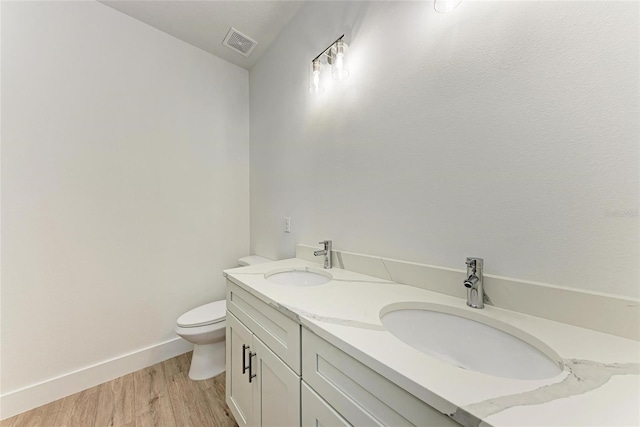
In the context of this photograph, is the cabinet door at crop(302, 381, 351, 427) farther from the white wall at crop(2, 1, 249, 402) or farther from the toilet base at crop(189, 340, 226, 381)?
the white wall at crop(2, 1, 249, 402)

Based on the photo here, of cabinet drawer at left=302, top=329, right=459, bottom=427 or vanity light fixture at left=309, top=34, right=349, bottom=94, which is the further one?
vanity light fixture at left=309, top=34, right=349, bottom=94

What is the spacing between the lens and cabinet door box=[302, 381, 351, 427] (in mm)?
584

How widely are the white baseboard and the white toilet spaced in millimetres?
317

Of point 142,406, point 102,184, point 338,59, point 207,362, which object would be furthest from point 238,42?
point 142,406

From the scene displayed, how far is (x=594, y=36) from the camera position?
1.96 feet

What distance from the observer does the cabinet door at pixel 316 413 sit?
0.58 m

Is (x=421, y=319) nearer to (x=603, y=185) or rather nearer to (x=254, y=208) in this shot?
(x=603, y=185)

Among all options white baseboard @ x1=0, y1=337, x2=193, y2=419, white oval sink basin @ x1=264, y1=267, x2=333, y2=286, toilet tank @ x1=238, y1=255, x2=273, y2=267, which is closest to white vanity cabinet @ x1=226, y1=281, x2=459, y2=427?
white oval sink basin @ x1=264, y1=267, x2=333, y2=286

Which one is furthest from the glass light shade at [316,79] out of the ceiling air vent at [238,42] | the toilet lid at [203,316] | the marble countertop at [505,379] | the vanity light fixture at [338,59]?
the toilet lid at [203,316]

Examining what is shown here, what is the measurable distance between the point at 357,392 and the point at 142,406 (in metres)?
1.55

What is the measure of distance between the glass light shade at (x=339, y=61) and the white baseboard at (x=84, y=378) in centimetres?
224

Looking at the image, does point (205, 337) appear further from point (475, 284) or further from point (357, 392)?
point (475, 284)

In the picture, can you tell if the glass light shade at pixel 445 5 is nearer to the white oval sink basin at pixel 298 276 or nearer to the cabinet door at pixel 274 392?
the white oval sink basin at pixel 298 276

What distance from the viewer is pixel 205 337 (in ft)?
4.91
